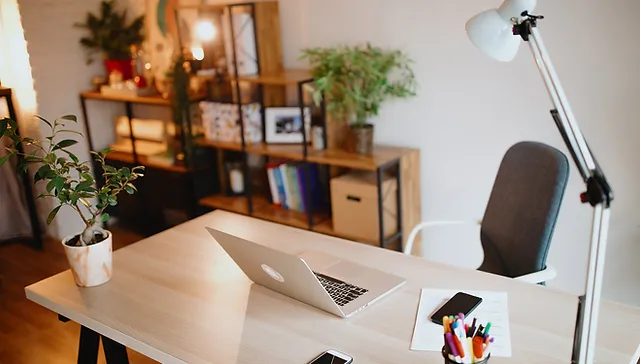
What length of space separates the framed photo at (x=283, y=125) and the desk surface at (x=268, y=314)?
135 centimetres

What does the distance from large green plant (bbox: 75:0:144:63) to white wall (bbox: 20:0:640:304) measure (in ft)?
4.12

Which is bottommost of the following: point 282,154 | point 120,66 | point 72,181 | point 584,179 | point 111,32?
point 282,154

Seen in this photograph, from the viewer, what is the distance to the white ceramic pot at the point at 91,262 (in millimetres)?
1836

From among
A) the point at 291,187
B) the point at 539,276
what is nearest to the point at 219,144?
the point at 291,187

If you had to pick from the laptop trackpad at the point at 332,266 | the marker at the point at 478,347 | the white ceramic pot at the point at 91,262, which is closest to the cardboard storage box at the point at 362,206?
the laptop trackpad at the point at 332,266

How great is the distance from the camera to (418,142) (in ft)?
10.4

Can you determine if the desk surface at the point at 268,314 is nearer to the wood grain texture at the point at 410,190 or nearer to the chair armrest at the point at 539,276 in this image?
the chair armrest at the point at 539,276

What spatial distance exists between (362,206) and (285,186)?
24.1 inches

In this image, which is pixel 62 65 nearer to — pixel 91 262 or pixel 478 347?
pixel 91 262

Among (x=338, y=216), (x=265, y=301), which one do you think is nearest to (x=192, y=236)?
(x=265, y=301)

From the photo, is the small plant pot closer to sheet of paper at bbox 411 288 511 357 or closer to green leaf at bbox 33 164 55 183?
sheet of paper at bbox 411 288 511 357

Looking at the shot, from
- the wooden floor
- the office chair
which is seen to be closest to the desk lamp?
the office chair

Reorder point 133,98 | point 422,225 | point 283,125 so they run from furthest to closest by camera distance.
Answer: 1. point 133,98
2. point 283,125
3. point 422,225

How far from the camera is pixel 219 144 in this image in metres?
3.62
